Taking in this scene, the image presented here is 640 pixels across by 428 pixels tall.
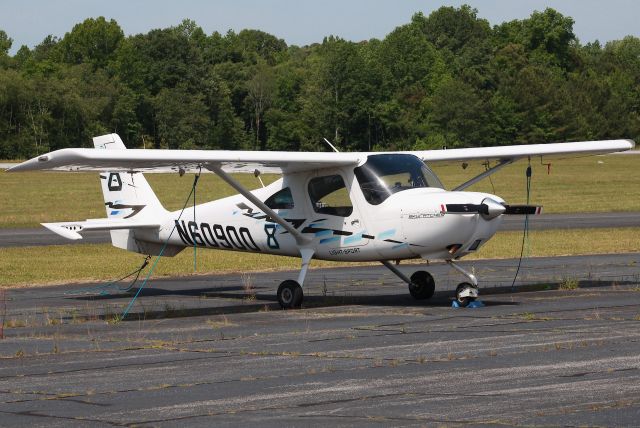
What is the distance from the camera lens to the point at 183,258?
96.8 feet

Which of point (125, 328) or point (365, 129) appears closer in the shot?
point (125, 328)

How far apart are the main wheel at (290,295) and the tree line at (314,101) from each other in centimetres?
8528

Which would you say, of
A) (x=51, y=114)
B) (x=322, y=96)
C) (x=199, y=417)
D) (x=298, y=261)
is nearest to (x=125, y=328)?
(x=199, y=417)

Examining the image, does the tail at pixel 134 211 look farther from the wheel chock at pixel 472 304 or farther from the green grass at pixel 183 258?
the wheel chock at pixel 472 304

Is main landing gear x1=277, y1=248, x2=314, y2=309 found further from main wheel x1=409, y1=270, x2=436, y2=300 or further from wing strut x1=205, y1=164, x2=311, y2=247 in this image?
main wheel x1=409, y1=270, x2=436, y2=300

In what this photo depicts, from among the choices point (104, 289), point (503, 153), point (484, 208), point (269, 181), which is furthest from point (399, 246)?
point (269, 181)

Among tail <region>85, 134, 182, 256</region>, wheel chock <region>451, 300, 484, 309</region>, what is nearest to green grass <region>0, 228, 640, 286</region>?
tail <region>85, 134, 182, 256</region>

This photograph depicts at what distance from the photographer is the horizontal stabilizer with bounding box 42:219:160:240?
1880 cm

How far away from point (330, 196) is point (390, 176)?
42.4 inches

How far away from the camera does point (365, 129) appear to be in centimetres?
11450

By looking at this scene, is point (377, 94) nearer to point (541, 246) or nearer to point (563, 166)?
point (563, 166)

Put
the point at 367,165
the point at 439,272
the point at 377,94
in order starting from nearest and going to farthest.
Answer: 1. the point at 367,165
2. the point at 439,272
3. the point at 377,94

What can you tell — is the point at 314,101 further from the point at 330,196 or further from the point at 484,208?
the point at 484,208

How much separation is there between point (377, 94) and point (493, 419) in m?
116
